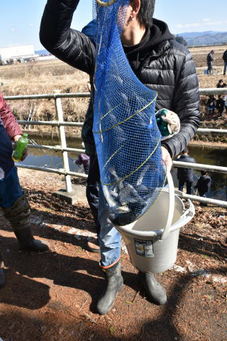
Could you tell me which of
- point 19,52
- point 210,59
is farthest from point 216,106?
point 19,52

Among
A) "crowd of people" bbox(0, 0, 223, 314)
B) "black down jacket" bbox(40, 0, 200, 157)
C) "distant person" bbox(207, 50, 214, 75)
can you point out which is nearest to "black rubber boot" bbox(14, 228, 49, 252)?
"crowd of people" bbox(0, 0, 223, 314)

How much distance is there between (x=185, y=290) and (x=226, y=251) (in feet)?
2.15

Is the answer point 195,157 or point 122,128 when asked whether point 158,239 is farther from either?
point 195,157

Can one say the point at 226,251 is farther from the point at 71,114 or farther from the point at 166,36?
the point at 71,114

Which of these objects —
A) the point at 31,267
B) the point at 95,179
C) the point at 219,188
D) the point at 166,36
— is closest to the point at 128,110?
the point at 166,36

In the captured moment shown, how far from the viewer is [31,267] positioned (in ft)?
8.84

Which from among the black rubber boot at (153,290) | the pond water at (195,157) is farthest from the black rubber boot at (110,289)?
the pond water at (195,157)

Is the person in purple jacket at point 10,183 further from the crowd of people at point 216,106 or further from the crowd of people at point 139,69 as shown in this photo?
the crowd of people at point 216,106

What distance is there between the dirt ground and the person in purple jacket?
0.28 metres

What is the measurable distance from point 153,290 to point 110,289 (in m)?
0.31

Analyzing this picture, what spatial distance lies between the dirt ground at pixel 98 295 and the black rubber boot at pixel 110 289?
0.05 m

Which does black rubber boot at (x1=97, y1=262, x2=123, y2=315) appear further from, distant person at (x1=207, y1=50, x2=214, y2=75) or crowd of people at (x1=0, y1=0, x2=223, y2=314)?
distant person at (x1=207, y1=50, x2=214, y2=75)

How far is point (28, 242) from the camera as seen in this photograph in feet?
9.23

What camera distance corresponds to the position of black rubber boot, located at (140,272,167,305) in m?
2.18
